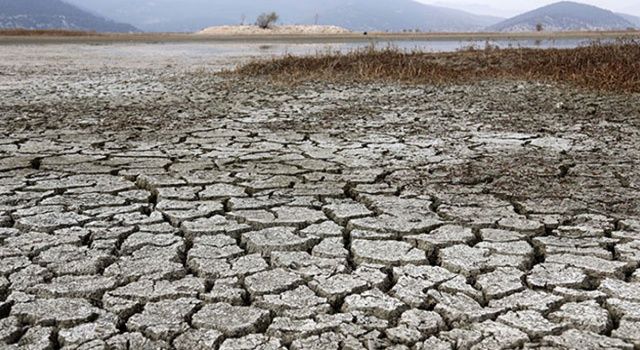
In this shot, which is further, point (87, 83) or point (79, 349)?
point (87, 83)

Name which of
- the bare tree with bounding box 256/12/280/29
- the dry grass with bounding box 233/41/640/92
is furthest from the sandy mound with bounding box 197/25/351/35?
the dry grass with bounding box 233/41/640/92

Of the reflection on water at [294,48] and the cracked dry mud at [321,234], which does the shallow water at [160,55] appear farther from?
the cracked dry mud at [321,234]

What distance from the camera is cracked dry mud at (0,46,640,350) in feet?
9.03

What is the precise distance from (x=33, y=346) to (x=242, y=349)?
726mm

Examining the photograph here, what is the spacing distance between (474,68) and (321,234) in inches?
451

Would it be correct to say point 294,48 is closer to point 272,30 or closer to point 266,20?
point 272,30

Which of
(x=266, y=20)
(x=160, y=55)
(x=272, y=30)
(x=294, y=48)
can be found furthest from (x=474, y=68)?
(x=266, y=20)

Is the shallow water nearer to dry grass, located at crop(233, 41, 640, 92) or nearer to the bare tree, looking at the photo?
dry grass, located at crop(233, 41, 640, 92)

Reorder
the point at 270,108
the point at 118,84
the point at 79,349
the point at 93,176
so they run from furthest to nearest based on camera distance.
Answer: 1. the point at 118,84
2. the point at 270,108
3. the point at 93,176
4. the point at 79,349

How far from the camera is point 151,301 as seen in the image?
2984 millimetres

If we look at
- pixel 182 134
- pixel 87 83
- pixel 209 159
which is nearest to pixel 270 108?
pixel 182 134

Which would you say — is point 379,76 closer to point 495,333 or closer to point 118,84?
point 118,84

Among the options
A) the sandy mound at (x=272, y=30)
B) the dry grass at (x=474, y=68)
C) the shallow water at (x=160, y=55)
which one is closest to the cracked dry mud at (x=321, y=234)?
the dry grass at (x=474, y=68)

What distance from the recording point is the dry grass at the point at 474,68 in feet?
36.9
